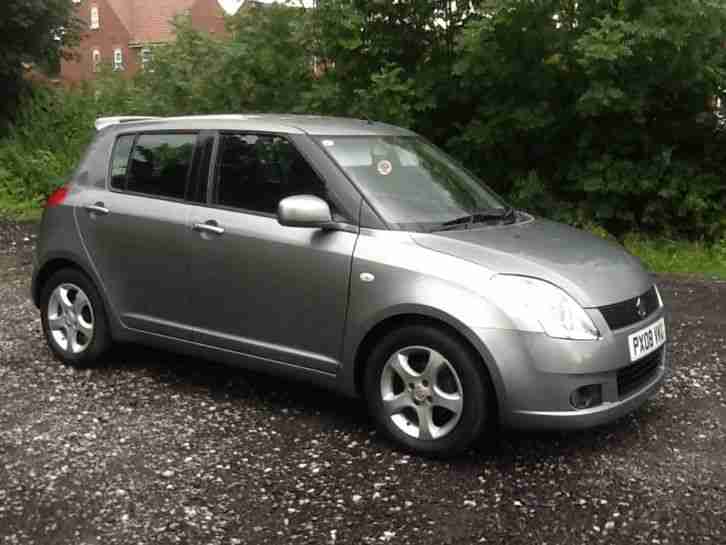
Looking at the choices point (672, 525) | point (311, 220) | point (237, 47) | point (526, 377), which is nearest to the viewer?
point (672, 525)

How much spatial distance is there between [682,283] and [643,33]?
2.55 metres

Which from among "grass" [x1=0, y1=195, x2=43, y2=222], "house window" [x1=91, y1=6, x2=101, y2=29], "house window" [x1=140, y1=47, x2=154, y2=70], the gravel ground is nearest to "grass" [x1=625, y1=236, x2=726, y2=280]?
the gravel ground

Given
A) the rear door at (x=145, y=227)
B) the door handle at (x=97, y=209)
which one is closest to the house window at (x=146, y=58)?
the rear door at (x=145, y=227)

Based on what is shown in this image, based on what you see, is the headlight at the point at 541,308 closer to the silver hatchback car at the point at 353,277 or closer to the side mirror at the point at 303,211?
the silver hatchback car at the point at 353,277

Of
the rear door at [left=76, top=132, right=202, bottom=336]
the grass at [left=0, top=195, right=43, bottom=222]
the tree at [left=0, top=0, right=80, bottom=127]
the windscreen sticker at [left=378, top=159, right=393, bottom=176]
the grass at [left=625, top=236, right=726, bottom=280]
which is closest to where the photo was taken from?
the windscreen sticker at [left=378, top=159, right=393, bottom=176]

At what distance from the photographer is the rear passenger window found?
19.1 feet

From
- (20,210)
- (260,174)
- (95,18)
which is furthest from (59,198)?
(95,18)

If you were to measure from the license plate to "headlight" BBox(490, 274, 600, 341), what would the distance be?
11.5 inches

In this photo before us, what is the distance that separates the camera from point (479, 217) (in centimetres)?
547

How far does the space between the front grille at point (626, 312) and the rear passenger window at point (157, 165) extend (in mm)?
2679

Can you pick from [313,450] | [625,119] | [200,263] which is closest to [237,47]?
[625,119]

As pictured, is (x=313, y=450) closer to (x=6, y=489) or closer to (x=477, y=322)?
(x=477, y=322)

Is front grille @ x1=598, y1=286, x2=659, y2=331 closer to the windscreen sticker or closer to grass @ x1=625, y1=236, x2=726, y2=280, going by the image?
the windscreen sticker

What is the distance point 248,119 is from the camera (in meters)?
5.80
